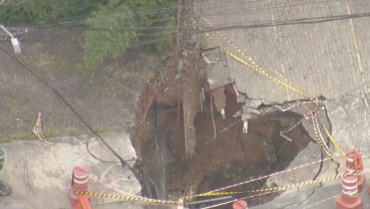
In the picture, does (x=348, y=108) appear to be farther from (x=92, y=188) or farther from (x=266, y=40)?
(x=92, y=188)

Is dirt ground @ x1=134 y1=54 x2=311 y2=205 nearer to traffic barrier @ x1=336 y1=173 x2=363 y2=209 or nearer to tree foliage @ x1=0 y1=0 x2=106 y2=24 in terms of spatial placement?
traffic barrier @ x1=336 y1=173 x2=363 y2=209

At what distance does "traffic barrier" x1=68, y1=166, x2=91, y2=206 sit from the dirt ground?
1.81m

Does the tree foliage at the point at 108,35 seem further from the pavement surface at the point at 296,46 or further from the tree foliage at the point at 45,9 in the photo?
the pavement surface at the point at 296,46

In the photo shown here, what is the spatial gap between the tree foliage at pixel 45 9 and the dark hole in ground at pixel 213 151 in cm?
261

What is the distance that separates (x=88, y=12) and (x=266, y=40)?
12.3 feet

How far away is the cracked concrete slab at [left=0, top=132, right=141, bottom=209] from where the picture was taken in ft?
52.2

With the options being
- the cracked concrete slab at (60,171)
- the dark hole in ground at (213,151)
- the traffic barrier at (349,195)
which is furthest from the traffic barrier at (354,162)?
the cracked concrete slab at (60,171)

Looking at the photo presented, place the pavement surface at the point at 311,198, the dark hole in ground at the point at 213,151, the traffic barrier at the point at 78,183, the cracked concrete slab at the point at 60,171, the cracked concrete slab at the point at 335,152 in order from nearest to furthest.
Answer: the traffic barrier at the point at 78,183 < the pavement surface at the point at 311,198 < the cracked concrete slab at the point at 335,152 < the cracked concrete slab at the point at 60,171 < the dark hole in ground at the point at 213,151

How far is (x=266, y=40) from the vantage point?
17.2 m

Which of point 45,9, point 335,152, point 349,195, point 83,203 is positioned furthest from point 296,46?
point 83,203

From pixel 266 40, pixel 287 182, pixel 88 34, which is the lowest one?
pixel 287 182

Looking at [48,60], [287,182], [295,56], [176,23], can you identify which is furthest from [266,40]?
[48,60]

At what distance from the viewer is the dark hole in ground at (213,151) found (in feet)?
57.0

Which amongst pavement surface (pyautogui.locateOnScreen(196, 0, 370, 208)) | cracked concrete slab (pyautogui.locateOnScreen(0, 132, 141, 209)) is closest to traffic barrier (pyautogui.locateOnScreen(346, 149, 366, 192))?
pavement surface (pyautogui.locateOnScreen(196, 0, 370, 208))
